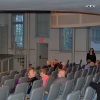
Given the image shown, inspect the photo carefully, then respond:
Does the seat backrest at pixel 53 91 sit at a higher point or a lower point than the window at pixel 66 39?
lower

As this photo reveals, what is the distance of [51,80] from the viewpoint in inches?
213

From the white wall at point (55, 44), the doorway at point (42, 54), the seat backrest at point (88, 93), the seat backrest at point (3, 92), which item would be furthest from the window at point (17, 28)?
the seat backrest at point (88, 93)

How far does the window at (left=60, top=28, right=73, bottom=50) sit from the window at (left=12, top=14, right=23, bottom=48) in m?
3.39

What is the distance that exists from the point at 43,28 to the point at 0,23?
11.6ft

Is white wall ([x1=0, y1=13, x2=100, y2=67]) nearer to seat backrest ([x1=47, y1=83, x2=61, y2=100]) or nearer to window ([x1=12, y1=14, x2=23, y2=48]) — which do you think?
window ([x1=12, y1=14, x2=23, y2=48])

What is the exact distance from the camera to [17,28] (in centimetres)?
1614

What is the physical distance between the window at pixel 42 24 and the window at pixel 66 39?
1.38 metres

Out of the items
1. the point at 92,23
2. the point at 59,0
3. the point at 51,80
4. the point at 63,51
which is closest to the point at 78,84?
the point at 51,80

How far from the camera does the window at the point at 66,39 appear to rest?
15.2 m

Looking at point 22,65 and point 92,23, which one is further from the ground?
point 92,23

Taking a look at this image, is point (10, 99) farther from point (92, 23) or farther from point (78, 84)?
point (92, 23)

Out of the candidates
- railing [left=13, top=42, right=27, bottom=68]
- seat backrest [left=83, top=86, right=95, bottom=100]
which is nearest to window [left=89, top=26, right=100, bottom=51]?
railing [left=13, top=42, right=27, bottom=68]

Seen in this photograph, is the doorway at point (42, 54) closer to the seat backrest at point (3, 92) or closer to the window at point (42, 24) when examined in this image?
the window at point (42, 24)

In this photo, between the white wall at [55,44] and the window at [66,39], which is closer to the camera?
the white wall at [55,44]
